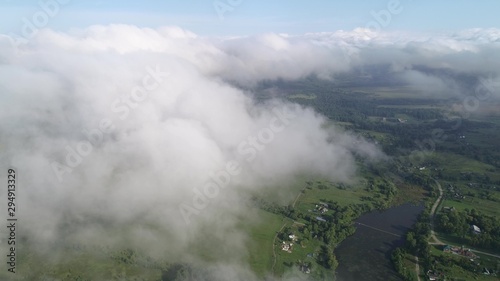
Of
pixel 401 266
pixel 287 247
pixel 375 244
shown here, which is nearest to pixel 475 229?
pixel 375 244

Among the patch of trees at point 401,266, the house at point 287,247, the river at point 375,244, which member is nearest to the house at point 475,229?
the river at point 375,244

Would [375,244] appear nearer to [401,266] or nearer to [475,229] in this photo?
[401,266]

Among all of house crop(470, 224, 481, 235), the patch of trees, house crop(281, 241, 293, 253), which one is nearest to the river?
the patch of trees

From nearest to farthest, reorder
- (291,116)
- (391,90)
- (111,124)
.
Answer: (111,124) → (291,116) → (391,90)

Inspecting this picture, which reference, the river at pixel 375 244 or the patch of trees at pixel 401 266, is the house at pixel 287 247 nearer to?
the river at pixel 375 244

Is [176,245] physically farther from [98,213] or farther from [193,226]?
Result: [98,213]

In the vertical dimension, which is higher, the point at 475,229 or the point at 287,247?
the point at 475,229

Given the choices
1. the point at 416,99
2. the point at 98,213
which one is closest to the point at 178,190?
the point at 98,213

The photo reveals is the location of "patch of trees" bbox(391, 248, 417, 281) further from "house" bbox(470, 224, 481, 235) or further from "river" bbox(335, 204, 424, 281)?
"house" bbox(470, 224, 481, 235)
